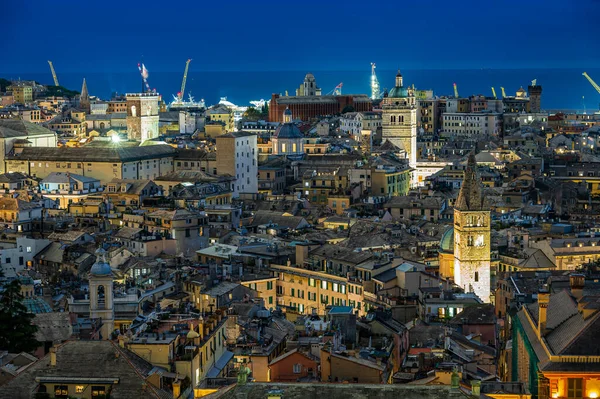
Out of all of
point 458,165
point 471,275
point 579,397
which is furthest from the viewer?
point 458,165

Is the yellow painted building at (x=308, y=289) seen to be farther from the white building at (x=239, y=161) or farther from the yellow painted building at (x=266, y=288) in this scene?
the white building at (x=239, y=161)

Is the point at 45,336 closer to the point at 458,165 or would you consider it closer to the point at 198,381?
the point at 198,381

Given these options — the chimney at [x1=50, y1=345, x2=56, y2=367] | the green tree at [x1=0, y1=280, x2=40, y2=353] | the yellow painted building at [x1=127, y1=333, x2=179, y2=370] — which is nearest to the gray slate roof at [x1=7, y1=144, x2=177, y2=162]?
the green tree at [x1=0, y1=280, x2=40, y2=353]

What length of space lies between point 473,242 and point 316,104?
106 m

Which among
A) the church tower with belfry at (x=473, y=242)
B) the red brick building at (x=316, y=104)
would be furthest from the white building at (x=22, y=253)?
the red brick building at (x=316, y=104)

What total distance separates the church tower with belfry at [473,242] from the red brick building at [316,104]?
101 m

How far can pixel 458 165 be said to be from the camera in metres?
92.6

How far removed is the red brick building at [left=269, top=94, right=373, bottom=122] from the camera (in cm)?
15275

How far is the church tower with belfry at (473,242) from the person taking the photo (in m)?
49.8

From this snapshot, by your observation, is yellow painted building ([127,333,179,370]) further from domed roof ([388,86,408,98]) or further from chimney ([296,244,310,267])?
domed roof ([388,86,408,98])

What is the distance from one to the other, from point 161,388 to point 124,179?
54.2 metres

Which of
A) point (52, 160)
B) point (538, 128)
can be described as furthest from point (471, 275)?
point (538, 128)

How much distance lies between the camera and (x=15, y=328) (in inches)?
1267

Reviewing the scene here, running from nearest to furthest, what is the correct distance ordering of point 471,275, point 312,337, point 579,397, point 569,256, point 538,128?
point 579,397 → point 312,337 → point 471,275 → point 569,256 → point 538,128
